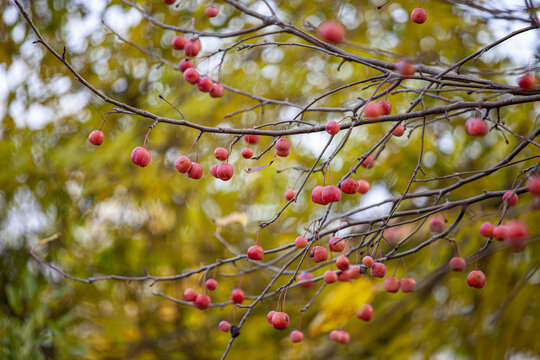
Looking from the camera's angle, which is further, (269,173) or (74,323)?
(74,323)

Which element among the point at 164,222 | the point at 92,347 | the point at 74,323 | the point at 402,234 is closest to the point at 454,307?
the point at 402,234

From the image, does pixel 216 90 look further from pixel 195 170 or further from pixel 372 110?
pixel 372 110

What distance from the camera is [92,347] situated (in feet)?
8.39

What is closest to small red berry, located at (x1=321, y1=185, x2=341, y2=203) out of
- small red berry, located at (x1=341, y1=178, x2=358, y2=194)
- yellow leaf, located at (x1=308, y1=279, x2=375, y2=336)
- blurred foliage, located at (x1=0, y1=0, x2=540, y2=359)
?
small red berry, located at (x1=341, y1=178, x2=358, y2=194)

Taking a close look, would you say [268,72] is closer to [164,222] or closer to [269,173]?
[269,173]

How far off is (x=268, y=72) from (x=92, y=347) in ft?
6.07

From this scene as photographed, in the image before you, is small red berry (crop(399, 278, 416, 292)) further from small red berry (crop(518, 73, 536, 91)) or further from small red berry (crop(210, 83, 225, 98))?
small red berry (crop(210, 83, 225, 98))

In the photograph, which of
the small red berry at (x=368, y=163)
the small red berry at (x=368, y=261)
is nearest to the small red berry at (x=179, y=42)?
the small red berry at (x=368, y=163)

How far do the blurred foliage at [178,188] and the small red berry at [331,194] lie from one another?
3.77ft

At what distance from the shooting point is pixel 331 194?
98cm

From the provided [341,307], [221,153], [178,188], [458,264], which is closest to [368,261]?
[458,264]

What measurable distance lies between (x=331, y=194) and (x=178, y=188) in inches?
65.5

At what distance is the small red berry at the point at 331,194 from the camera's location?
972mm

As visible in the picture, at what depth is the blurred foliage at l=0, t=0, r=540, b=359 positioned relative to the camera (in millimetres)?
2186
